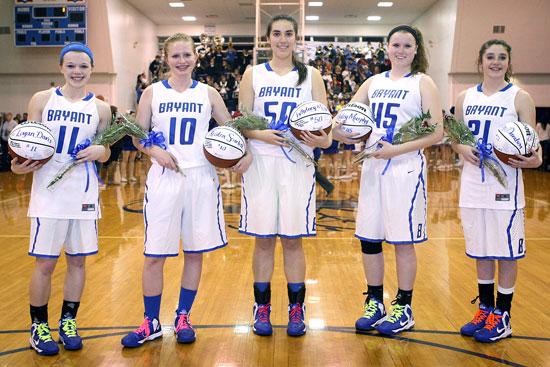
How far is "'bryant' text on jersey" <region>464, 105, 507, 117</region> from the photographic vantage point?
3115mm

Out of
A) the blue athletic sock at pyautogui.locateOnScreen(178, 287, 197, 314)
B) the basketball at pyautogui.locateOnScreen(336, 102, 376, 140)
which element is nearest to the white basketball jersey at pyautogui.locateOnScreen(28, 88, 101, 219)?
the blue athletic sock at pyautogui.locateOnScreen(178, 287, 197, 314)

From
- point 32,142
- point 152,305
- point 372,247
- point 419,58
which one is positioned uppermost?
point 419,58

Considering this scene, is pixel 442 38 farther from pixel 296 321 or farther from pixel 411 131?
pixel 296 321

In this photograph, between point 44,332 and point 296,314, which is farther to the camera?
point 296,314

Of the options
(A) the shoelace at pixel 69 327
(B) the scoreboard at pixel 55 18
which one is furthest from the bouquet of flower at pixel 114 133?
(B) the scoreboard at pixel 55 18

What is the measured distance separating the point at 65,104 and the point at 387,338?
2.24 meters

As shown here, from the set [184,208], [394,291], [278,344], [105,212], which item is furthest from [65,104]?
[105,212]

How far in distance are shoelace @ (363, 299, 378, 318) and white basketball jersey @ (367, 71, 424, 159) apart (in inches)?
35.5

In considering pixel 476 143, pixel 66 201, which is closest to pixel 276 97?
pixel 476 143

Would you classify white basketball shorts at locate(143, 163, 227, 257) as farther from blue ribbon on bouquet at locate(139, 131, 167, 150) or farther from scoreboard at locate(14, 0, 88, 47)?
scoreboard at locate(14, 0, 88, 47)

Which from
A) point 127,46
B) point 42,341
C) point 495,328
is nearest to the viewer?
point 42,341

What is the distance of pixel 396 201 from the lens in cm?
313

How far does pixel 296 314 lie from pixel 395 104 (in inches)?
53.6

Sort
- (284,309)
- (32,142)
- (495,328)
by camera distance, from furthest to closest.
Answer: (284,309), (495,328), (32,142)
